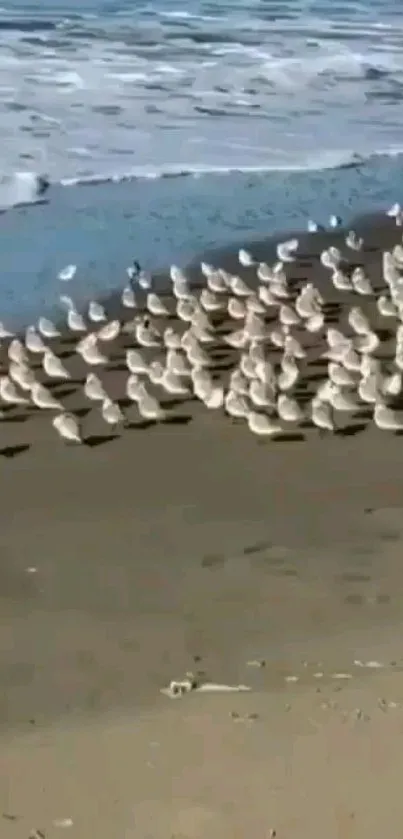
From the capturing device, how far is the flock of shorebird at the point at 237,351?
4684mm

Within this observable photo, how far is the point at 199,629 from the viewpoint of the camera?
3373 mm

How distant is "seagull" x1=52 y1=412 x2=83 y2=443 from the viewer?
451 centimetres

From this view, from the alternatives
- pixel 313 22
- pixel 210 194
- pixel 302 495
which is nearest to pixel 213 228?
pixel 210 194

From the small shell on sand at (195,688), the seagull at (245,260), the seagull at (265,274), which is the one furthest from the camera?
the seagull at (245,260)

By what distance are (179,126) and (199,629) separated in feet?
25.8

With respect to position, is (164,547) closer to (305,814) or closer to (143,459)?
(143,459)

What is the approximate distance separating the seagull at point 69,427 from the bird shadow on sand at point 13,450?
0.43ft

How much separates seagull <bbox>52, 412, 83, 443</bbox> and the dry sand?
0.08 metres

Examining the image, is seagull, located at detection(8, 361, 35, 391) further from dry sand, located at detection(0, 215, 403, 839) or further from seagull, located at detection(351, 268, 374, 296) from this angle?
seagull, located at detection(351, 268, 374, 296)

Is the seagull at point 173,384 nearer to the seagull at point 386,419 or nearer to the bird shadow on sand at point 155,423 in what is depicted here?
the bird shadow on sand at point 155,423

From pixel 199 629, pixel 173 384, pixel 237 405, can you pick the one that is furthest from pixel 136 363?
pixel 199 629

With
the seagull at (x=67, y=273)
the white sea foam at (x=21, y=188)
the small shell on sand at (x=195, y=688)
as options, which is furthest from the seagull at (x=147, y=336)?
the white sea foam at (x=21, y=188)

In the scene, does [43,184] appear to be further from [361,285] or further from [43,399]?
[43,399]

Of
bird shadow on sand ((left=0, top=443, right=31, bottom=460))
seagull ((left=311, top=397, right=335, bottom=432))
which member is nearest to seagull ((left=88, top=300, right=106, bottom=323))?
bird shadow on sand ((left=0, top=443, right=31, bottom=460))
